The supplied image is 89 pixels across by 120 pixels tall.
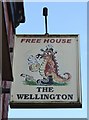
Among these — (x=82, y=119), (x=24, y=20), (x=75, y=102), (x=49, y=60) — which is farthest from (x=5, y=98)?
(x=24, y=20)

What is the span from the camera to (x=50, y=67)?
8.12 metres

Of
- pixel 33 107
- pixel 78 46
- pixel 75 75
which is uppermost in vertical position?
pixel 78 46

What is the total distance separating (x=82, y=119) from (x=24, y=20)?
6.04m

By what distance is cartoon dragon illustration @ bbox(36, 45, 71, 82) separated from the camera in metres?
7.99

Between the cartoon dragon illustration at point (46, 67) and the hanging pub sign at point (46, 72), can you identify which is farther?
the cartoon dragon illustration at point (46, 67)

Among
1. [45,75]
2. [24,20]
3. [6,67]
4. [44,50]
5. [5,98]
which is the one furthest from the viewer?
[24,20]

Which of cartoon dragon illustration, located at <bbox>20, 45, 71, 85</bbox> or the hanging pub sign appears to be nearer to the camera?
the hanging pub sign

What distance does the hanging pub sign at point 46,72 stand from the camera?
7.58 meters

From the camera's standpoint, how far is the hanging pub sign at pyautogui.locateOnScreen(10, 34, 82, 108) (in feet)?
24.9

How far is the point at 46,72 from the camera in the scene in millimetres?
8039

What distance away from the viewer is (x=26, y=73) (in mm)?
8039

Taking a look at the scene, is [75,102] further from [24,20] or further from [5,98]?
[24,20]

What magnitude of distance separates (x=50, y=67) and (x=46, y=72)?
0.15m

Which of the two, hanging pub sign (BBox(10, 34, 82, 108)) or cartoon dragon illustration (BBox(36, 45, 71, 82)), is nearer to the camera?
hanging pub sign (BBox(10, 34, 82, 108))
